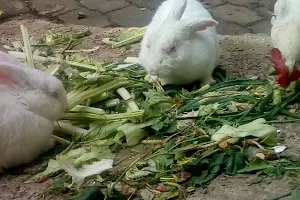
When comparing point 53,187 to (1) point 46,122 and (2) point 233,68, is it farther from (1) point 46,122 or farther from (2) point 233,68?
(2) point 233,68

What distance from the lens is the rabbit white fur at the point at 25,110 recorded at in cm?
272

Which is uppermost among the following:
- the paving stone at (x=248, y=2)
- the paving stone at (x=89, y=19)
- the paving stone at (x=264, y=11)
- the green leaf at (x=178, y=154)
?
the green leaf at (x=178, y=154)

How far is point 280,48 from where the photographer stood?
3.36 m

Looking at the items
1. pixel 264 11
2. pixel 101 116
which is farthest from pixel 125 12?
pixel 101 116

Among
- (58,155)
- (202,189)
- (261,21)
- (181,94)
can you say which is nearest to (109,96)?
(181,94)

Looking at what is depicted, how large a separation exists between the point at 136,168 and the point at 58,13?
10.7 feet

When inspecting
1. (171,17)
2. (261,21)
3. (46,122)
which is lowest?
(261,21)

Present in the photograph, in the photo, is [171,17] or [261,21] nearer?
[171,17]

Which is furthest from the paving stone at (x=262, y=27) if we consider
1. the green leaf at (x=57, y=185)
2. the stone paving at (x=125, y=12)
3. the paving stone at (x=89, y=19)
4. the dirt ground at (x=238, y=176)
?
the green leaf at (x=57, y=185)

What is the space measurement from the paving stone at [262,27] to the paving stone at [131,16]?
0.97 m

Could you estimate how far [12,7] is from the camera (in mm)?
5730

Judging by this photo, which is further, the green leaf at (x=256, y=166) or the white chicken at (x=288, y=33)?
the white chicken at (x=288, y=33)

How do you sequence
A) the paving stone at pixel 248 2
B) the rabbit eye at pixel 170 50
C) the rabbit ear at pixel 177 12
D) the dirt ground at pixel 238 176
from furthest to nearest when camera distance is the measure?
the paving stone at pixel 248 2 → the rabbit ear at pixel 177 12 → the rabbit eye at pixel 170 50 → the dirt ground at pixel 238 176

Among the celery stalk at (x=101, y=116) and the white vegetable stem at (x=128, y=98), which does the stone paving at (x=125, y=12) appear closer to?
the white vegetable stem at (x=128, y=98)
